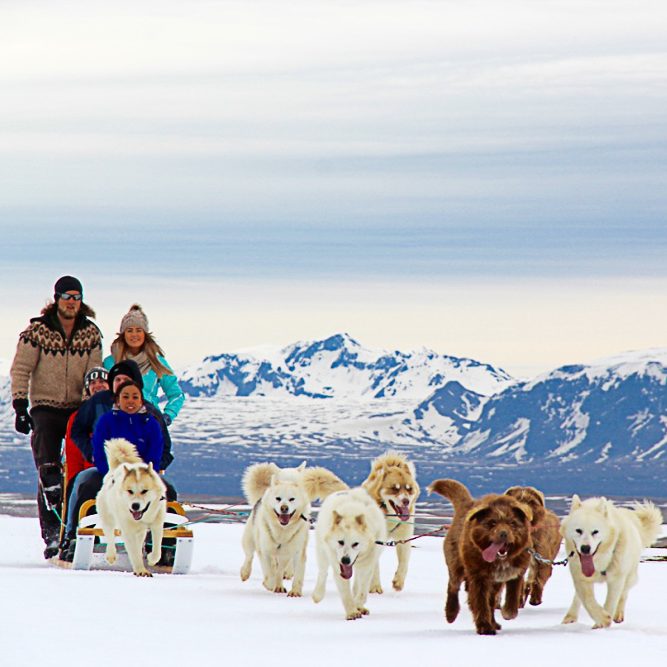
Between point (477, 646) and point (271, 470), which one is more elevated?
point (271, 470)

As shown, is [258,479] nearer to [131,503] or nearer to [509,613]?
[131,503]

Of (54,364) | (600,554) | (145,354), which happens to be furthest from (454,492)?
(54,364)

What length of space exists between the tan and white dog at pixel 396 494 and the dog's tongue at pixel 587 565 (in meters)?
2.40

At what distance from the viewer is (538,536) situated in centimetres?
867

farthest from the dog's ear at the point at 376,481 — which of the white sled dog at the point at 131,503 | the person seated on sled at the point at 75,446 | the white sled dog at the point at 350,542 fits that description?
the person seated on sled at the point at 75,446

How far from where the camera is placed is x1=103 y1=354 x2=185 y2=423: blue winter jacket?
1155 centimetres

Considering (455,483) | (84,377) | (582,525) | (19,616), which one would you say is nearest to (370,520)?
(455,483)

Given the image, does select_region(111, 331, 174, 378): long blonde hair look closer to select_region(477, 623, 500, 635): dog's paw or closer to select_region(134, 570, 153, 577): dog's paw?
select_region(134, 570, 153, 577): dog's paw

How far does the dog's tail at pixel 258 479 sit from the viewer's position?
1009 centimetres

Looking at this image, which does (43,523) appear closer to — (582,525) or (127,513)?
(127,513)

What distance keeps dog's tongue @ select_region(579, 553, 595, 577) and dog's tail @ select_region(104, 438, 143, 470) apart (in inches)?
157

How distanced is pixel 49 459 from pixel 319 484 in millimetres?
2927

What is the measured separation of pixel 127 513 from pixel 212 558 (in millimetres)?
2571

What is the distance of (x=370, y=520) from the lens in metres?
8.65
